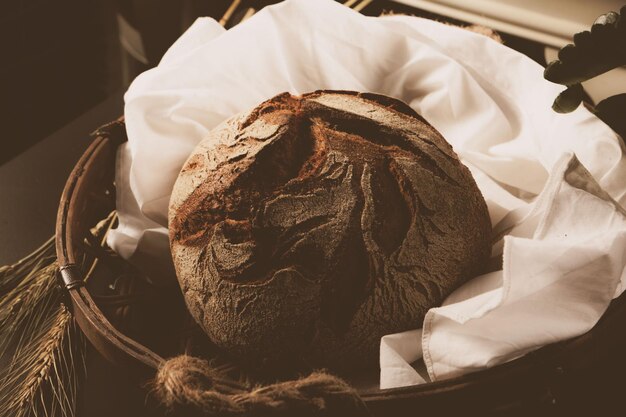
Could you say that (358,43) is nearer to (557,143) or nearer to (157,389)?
(557,143)

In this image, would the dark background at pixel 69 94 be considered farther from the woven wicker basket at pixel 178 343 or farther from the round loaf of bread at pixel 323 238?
the round loaf of bread at pixel 323 238

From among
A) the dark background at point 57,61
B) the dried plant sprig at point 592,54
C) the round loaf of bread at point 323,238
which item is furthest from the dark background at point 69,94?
the dried plant sprig at point 592,54

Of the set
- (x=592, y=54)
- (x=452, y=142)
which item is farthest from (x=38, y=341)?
(x=592, y=54)

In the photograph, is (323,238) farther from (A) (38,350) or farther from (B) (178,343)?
(A) (38,350)

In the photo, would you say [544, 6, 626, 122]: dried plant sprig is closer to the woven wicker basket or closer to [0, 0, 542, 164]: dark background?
the woven wicker basket

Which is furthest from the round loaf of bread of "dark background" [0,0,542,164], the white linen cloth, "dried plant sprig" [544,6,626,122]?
"dark background" [0,0,542,164]

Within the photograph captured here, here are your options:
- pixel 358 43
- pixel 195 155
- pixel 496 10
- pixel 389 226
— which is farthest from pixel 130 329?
pixel 496 10
